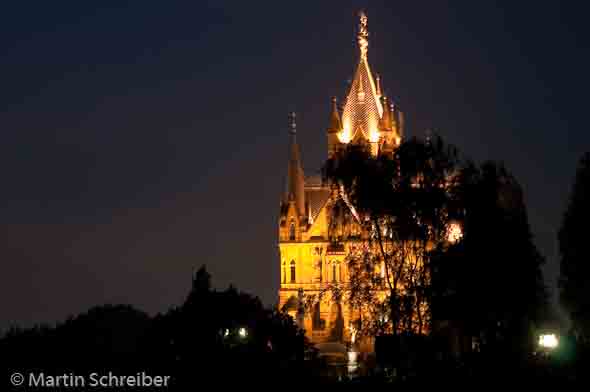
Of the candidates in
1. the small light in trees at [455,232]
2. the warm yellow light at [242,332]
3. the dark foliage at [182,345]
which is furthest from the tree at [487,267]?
the warm yellow light at [242,332]

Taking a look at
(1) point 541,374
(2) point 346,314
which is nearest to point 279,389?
(1) point 541,374

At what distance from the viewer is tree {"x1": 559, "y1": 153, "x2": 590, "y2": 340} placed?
7700 centimetres

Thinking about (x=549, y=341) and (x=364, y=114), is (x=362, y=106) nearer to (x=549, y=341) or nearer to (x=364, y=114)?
(x=364, y=114)

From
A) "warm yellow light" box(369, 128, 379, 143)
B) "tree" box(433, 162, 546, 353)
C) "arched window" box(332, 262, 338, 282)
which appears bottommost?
"tree" box(433, 162, 546, 353)

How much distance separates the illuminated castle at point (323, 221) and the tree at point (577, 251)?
4636 cm

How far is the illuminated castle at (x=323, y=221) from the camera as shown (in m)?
130

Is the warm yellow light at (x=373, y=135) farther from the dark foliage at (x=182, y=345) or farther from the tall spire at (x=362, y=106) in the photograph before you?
the dark foliage at (x=182, y=345)

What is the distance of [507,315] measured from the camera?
80.7 m

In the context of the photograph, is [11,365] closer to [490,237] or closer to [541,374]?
[541,374]

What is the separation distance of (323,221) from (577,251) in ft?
192

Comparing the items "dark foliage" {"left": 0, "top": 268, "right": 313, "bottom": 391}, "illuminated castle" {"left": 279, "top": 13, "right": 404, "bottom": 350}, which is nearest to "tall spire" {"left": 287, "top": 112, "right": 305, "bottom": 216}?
"illuminated castle" {"left": 279, "top": 13, "right": 404, "bottom": 350}

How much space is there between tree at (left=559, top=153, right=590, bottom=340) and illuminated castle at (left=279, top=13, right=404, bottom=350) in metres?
46.4

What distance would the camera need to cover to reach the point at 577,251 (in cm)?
7744

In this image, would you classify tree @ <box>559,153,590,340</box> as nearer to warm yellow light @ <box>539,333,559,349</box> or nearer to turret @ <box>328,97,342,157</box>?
warm yellow light @ <box>539,333,559,349</box>
